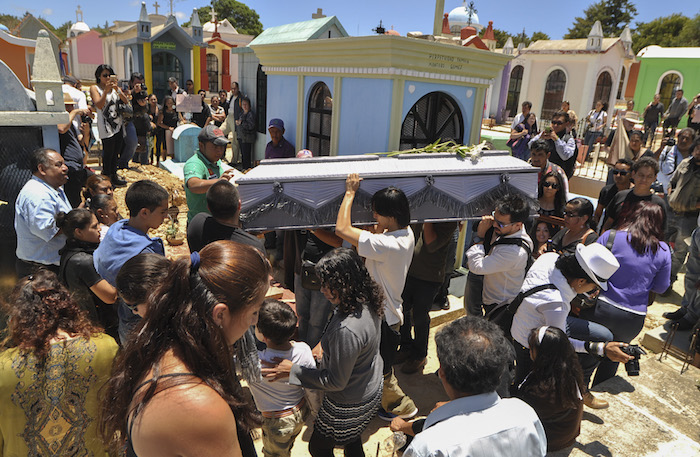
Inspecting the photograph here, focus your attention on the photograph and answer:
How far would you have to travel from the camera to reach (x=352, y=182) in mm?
3473

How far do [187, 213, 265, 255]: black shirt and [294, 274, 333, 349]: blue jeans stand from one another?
2.29 feet

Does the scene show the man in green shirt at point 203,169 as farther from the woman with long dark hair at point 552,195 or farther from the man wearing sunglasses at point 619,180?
the man wearing sunglasses at point 619,180

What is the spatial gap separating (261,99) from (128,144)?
3818 mm

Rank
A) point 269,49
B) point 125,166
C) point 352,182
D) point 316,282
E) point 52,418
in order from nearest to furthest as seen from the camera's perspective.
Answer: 1. point 52,418
2. point 352,182
3. point 316,282
4. point 269,49
5. point 125,166

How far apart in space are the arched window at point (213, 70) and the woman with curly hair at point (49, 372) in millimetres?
30572

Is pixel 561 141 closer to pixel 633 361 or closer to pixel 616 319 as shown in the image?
pixel 616 319

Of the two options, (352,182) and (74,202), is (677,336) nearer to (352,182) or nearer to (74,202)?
(352,182)

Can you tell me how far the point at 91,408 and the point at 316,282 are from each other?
1.88 meters

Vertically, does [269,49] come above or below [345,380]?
above

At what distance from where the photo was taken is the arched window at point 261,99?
12047mm

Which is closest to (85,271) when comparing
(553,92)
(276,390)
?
(276,390)

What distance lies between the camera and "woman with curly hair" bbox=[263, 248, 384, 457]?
2.49 m

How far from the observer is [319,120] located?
622cm

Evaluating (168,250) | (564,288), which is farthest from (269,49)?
(564,288)
